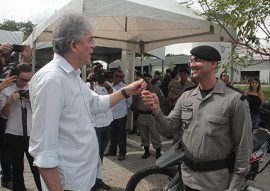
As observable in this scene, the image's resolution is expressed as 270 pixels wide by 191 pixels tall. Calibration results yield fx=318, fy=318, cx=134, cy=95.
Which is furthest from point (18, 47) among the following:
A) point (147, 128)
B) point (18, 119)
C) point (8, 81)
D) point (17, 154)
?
point (147, 128)

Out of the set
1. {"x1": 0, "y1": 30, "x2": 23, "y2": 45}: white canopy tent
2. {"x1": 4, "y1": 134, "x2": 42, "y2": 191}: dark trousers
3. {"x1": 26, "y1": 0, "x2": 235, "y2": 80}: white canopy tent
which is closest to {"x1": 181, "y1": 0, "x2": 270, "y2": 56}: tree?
{"x1": 26, "y1": 0, "x2": 235, "y2": 80}: white canopy tent

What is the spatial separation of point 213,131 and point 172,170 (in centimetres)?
139

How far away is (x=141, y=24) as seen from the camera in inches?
308

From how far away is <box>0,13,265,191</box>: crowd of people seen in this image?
1649 millimetres

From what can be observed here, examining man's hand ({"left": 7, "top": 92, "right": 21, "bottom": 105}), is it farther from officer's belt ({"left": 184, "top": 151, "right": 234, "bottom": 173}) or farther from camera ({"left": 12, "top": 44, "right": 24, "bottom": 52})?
officer's belt ({"left": 184, "top": 151, "right": 234, "bottom": 173})

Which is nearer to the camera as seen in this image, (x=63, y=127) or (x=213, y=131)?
(x=63, y=127)

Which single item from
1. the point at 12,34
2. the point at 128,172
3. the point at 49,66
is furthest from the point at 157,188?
the point at 12,34

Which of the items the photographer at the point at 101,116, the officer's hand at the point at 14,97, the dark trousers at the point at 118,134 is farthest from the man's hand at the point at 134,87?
the dark trousers at the point at 118,134

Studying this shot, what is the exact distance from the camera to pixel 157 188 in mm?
3656

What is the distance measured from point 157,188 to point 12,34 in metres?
10.2

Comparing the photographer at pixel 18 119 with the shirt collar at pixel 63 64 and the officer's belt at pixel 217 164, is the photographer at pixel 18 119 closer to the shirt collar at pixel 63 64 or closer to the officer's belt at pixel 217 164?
the shirt collar at pixel 63 64

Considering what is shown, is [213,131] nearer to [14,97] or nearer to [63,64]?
[63,64]

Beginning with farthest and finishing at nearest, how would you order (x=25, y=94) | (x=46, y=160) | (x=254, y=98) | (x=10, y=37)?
(x=10, y=37) < (x=254, y=98) < (x=25, y=94) < (x=46, y=160)

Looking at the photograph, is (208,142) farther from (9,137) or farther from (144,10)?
(144,10)
